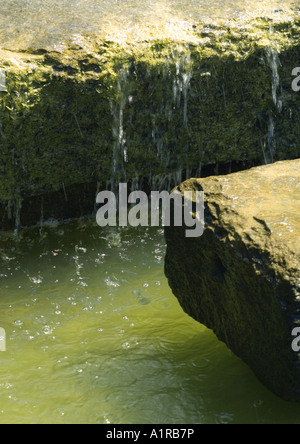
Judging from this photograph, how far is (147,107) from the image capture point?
6.23 m

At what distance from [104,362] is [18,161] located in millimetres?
2230

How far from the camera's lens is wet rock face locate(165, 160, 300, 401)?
330 cm

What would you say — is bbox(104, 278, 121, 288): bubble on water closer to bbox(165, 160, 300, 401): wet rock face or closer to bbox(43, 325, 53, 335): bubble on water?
bbox(43, 325, 53, 335): bubble on water

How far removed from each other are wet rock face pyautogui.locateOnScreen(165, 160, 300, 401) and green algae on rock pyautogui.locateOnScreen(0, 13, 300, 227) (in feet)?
6.73

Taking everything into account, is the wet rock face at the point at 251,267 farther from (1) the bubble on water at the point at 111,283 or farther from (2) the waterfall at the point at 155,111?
(2) the waterfall at the point at 155,111

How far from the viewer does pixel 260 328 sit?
348 cm

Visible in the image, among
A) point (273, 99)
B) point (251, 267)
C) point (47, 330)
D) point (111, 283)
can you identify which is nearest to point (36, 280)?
point (111, 283)

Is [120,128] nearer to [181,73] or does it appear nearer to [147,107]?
[147,107]

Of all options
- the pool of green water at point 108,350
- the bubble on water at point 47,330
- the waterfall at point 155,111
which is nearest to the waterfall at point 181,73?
the waterfall at point 155,111

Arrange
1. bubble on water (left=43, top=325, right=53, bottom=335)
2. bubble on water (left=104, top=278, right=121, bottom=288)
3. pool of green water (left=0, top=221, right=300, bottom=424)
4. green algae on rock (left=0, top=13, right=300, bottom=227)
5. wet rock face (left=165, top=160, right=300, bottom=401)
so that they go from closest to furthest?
wet rock face (left=165, top=160, right=300, bottom=401) < pool of green water (left=0, top=221, right=300, bottom=424) < bubble on water (left=43, top=325, right=53, bottom=335) < bubble on water (left=104, top=278, right=121, bottom=288) < green algae on rock (left=0, top=13, right=300, bottom=227)

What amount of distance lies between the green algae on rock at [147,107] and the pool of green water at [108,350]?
69 cm

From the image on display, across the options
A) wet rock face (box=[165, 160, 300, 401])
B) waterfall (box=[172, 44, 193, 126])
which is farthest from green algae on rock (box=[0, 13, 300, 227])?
wet rock face (box=[165, 160, 300, 401])

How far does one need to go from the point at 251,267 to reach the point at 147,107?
309 cm

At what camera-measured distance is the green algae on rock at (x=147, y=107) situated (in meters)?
5.82
